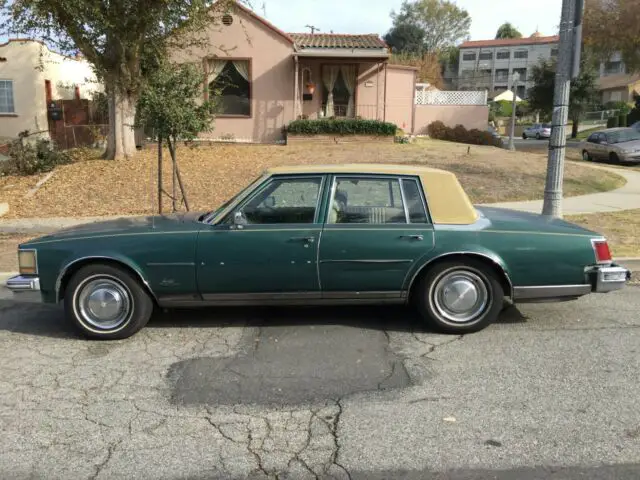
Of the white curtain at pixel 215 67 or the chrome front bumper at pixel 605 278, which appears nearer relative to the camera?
the chrome front bumper at pixel 605 278

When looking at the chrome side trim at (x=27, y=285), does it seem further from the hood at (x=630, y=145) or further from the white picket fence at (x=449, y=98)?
the white picket fence at (x=449, y=98)

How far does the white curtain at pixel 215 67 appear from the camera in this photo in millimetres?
21047

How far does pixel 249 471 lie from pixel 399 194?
9.22 ft

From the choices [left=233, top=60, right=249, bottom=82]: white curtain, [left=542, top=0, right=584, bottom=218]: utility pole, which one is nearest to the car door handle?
[left=542, top=0, right=584, bottom=218]: utility pole

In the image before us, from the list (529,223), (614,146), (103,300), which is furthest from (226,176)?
(614,146)

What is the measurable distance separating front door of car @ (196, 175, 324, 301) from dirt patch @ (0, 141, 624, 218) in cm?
710

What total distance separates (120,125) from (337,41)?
9683mm

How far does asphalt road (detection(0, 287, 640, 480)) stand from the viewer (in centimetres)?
319

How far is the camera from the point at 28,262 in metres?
4.99

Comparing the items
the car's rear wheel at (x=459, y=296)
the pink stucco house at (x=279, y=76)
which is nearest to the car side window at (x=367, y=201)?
the car's rear wheel at (x=459, y=296)

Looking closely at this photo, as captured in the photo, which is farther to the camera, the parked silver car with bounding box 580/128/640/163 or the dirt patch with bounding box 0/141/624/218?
the parked silver car with bounding box 580/128/640/163

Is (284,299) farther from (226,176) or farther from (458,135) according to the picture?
(458,135)

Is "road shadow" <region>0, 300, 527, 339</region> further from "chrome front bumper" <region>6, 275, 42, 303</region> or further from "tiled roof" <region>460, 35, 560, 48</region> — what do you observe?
"tiled roof" <region>460, 35, 560, 48</region>

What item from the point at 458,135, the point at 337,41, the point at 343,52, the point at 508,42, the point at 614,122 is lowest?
the point at 458,135
